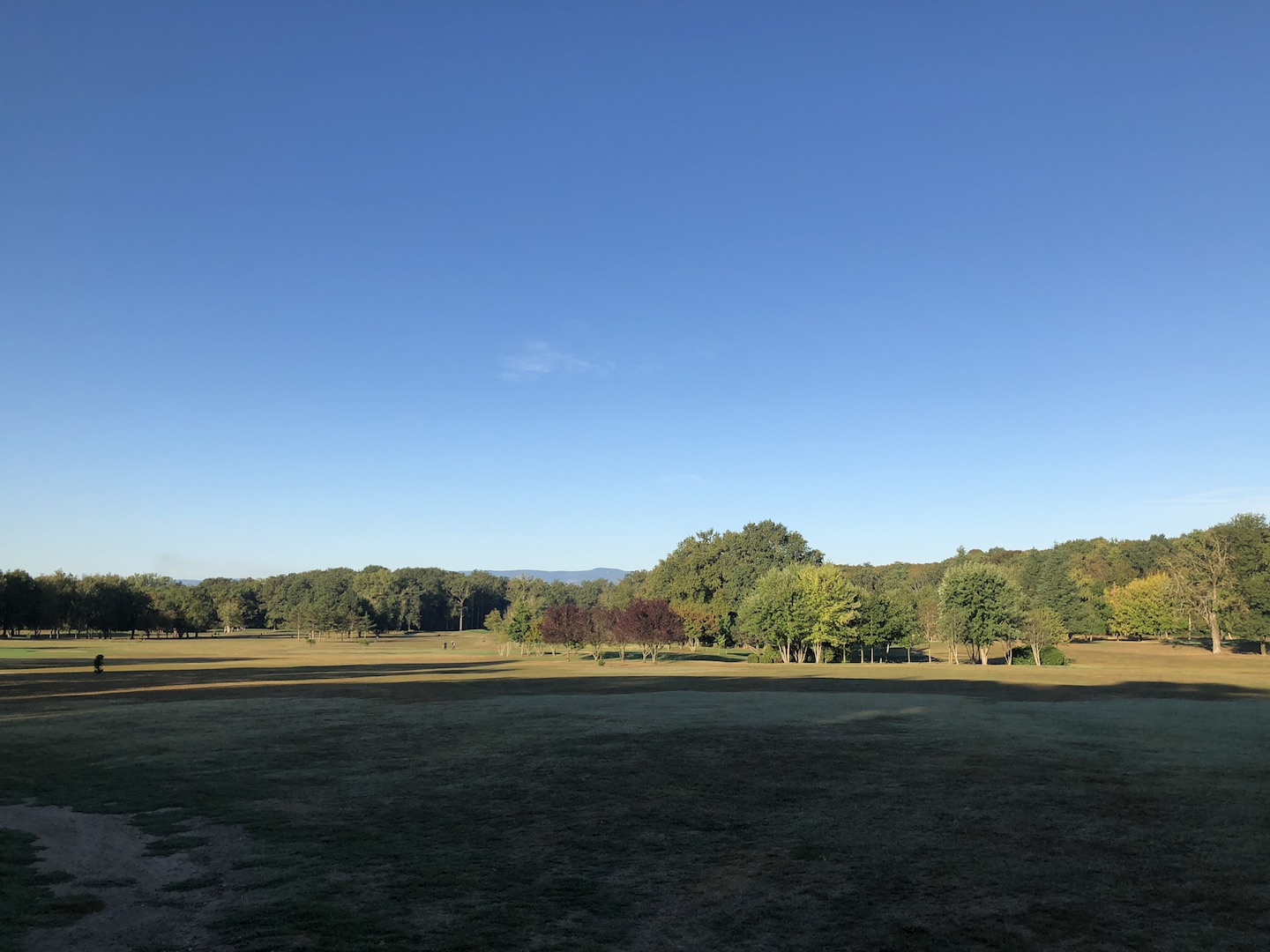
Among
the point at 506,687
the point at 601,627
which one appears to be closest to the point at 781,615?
the point at 601,627

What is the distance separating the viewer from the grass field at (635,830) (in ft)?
32.5

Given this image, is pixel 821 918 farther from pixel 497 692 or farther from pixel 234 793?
pixel 497 692

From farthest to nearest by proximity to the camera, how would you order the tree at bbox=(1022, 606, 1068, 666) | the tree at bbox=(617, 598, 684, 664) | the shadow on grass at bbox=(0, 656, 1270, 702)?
the tree at bbox=(617, 598, 684, 664)
the tree at bbox=(1022, 606, 1068, 666)
the shadow on grass at bbox=(0, 656, 1270, 702)

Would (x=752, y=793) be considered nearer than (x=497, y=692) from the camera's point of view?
Yes

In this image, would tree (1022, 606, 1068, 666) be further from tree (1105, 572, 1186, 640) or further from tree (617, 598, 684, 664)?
tree (1105, 572, 1186, 640)

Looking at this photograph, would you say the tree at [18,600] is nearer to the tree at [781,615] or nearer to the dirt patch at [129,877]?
the tree at [781,615]

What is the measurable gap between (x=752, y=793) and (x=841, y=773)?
322cm

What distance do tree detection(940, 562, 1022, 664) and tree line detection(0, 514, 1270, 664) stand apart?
14 cm

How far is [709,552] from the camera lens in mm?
137500

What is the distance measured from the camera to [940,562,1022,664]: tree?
80.7 meters

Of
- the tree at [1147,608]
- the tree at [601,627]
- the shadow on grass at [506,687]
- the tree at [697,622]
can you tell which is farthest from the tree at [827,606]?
the tree at [1147,608]

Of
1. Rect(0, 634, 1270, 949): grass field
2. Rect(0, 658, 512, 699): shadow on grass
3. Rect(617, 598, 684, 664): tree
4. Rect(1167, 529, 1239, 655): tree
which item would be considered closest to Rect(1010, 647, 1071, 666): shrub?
Rect(617, 598, 684, 664): tree

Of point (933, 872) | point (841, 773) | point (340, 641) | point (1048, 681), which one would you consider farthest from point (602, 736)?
point (340, 641)

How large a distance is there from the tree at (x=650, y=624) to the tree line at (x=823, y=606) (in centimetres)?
19
